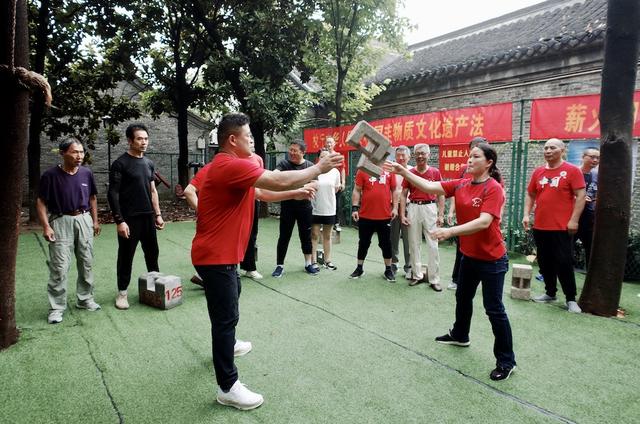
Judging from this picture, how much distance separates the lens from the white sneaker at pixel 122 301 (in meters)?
4.55

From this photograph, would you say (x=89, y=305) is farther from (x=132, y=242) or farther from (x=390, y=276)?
(x=390, y=276)

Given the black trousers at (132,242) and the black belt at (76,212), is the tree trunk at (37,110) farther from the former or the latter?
the black trousers at (132,242)

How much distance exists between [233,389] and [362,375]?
1.00 meters

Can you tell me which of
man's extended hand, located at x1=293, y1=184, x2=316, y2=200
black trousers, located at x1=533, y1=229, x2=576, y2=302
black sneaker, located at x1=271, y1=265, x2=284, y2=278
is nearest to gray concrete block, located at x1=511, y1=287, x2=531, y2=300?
black trousers, located at x1=533, y1=229, x2=576, y2=302

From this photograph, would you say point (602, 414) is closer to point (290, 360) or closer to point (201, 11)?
point (290, 360)

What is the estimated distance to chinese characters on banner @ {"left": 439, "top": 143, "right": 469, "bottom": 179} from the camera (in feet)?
27.3

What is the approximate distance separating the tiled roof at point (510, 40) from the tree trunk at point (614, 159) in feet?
14.6

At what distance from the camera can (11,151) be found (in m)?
3.44

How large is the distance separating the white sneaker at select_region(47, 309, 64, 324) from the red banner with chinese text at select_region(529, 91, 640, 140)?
7.31 meters

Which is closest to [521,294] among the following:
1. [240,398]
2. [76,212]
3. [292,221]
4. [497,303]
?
[497,303]

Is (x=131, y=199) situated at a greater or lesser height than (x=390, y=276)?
greater

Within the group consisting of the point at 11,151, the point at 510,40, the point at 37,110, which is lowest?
the point at 11,151

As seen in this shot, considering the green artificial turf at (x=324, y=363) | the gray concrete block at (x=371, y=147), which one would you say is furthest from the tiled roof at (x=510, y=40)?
the gray concrete block at (x=371, y=147)

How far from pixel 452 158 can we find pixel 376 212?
3538 mm
